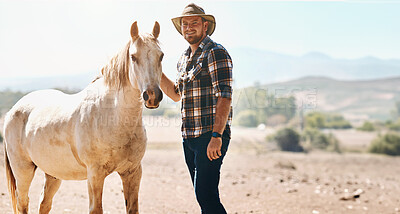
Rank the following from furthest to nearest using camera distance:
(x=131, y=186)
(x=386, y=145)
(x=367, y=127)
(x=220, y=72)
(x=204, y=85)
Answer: (x=367, y=127) < (x=386, y=145) < (x=131, y=186) < (x=204, y=85) < (x=220, y=72)

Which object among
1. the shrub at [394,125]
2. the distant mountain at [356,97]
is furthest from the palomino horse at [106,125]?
the distant mountain at [356,97]

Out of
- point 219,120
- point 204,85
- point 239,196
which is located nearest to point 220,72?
point 204,85

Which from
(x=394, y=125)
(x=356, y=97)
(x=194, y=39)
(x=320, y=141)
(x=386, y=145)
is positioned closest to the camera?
(x=194, y=39)

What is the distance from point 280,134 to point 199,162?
18249mm

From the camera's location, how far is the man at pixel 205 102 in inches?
104

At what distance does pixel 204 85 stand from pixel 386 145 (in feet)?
69.0

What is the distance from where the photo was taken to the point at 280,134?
802 inches

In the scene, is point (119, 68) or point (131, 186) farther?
point (131, 186)

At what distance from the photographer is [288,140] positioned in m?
20.1

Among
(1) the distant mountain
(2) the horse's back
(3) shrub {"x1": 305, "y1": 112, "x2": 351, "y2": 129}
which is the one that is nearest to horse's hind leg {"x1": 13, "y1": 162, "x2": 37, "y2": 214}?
(2) the horse's back

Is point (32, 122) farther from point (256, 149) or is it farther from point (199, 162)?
point (256, 149)

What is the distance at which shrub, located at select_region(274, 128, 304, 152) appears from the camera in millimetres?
20062

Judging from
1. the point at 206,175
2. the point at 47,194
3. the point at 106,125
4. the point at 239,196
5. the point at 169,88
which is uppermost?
the point at 169,88

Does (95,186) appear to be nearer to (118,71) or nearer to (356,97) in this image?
(118,71)
